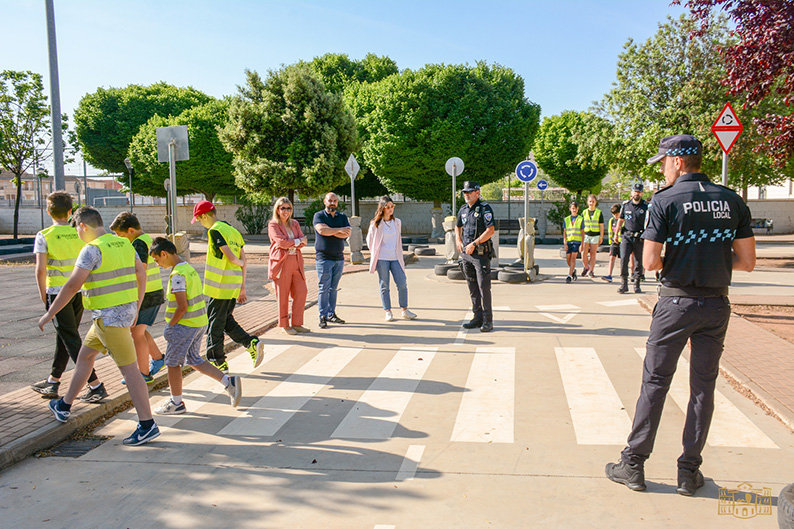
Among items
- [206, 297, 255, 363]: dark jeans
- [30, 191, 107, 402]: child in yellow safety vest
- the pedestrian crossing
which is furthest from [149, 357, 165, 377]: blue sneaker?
[30, 191, 107, 402]: child in yellow safety vest

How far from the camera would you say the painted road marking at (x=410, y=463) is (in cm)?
397

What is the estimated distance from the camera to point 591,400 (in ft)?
17.9

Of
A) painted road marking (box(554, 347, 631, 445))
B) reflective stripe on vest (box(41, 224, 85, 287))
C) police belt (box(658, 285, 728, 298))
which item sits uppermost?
reflective stripe on vest (box(41, 224, 85, 287))

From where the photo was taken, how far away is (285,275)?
26.9ft

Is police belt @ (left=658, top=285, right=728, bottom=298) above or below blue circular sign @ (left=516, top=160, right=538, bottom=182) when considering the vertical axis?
below

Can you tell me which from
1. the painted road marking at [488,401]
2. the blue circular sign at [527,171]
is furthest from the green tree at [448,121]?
the painted road marking at [488,401]

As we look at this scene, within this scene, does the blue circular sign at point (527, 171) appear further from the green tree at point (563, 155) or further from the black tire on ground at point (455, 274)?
the green tree at point (563, 155)

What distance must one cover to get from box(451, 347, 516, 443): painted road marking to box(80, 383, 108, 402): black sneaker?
10.2 ft

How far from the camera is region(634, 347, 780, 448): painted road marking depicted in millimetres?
4430

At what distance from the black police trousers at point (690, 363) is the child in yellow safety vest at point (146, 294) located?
13.8ft

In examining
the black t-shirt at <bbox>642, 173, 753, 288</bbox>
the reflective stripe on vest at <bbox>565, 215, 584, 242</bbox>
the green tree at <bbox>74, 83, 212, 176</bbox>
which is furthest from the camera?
the green tree at <bbox>74, 83, 212, 176</bbox>

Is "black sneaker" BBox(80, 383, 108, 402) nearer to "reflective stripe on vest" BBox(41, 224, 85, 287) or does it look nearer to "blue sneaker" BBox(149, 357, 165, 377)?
"blue sneaker" BBox(149, 357, 165, 377)

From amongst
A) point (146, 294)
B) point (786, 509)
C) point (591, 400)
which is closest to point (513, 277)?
point (591, 400)

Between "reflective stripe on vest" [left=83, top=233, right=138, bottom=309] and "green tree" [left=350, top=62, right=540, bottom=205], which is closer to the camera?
"reflective stripe on vest" [left=83, top=233, right=138, bottom=309]
